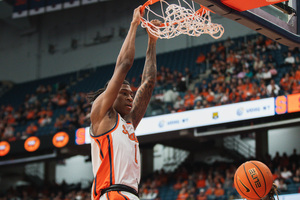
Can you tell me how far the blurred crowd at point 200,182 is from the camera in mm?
12523

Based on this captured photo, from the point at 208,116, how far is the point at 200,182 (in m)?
2.45

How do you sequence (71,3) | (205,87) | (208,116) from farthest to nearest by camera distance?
1. (71,3)
2. (205,87)
3. (208,116)

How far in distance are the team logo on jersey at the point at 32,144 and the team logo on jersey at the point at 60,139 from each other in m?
0.69

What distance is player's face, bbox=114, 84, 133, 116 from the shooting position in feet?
12.6

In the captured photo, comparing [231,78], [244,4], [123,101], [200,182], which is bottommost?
[200,182]

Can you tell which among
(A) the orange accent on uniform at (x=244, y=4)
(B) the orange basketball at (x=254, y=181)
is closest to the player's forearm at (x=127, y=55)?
(A) the orange accent on uniform at (x=244, y=4)

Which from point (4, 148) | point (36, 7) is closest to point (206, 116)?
point (4, 148)

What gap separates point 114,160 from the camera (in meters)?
3.55

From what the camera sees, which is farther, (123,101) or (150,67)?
(150,67)

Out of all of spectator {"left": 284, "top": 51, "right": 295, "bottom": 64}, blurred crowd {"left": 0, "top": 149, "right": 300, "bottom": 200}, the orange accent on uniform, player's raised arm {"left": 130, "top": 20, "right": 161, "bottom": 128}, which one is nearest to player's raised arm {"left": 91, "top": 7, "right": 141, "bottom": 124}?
player's raised arm {"left": 130, "top": 20, "right": 161, "bottom": 128}

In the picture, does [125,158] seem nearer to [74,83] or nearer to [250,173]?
[250,173]

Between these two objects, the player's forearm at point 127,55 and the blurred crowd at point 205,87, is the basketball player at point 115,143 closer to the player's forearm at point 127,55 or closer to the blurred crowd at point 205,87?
the player's forearm at point 127,55

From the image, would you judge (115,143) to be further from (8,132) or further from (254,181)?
(8,132)

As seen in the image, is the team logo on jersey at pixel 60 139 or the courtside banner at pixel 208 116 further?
the team logo on jersey at pixel 60 139
